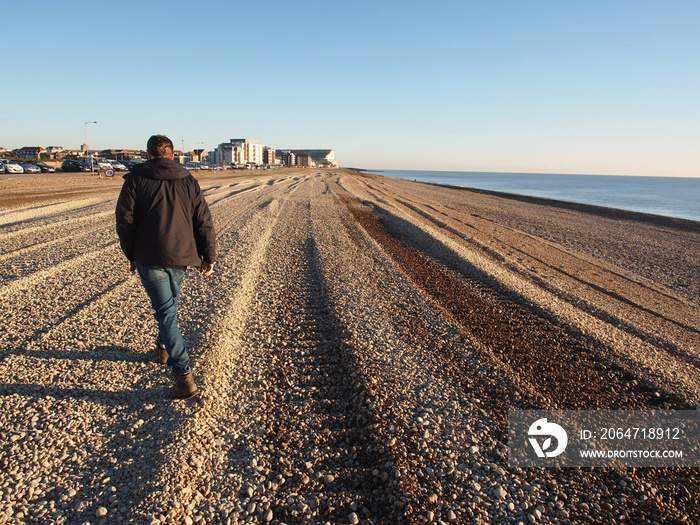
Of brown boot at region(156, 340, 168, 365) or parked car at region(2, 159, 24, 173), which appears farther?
parked car at region(2, 159, 24, 173)

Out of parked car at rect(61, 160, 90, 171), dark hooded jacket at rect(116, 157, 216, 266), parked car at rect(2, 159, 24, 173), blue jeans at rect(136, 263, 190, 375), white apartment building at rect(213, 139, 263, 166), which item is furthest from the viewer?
white apartment building at rect(213, 139, 263, 166)

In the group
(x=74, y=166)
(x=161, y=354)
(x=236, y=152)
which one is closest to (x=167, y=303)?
(x=161, y=354)

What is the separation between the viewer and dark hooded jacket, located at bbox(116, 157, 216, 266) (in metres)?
3.58

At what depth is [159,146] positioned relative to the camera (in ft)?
12.4

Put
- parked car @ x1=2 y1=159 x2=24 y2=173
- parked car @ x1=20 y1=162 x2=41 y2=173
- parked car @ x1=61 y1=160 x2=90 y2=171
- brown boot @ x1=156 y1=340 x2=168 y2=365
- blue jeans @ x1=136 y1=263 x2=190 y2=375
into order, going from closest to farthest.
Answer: blue jeans @ x1=136 y1=263 x2=190 y2=375, brown boot @ x1=156 y1=340 x2=168 y2=365, parked car @ x1=2 y1=159 x2=24 y2=173, parked car @ x1=20 y1=162 x2=41 y2=173, parked car @ x1=61 y1=160 x2=90 y2=171

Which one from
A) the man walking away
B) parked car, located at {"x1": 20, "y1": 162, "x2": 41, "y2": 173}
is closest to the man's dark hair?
the man walking away

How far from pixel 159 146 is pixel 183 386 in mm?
2342

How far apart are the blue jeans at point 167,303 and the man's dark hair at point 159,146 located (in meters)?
1.08

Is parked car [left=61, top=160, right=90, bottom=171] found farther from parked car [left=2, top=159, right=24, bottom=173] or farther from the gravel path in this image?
the gravel path

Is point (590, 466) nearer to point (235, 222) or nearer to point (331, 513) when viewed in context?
point (331, 513)

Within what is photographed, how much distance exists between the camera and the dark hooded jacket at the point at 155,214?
3582mm

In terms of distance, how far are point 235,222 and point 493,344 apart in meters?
12.0

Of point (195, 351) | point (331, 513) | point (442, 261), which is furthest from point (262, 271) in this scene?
point (331, 513)

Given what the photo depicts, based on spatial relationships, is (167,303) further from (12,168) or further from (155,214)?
(12,168)
